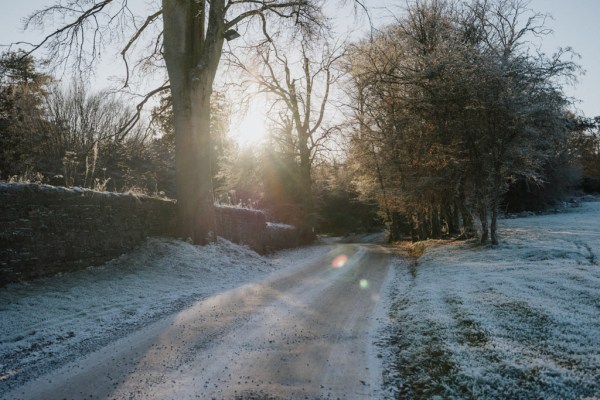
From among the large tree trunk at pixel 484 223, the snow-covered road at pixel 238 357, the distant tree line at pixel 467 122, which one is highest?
the distant tree line at pixel 467 122

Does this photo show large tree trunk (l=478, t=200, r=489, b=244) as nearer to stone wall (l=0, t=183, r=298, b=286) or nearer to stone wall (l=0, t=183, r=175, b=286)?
stone wall (l=0, t=183, r=298, b=286)

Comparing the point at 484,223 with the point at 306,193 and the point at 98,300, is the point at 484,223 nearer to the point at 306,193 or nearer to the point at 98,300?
the point at 98,300

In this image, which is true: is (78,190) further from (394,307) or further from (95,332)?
(394,307)

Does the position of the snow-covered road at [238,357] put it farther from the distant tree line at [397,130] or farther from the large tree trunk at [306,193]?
the large tree trunk at [306,193]

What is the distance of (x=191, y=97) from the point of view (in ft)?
33.2

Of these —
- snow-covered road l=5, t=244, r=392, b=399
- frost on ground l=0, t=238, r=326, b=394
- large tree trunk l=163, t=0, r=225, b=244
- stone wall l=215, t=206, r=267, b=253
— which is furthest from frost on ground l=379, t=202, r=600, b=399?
stone wall l=215, t=206, r=267, b=253

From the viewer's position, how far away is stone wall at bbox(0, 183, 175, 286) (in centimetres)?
592

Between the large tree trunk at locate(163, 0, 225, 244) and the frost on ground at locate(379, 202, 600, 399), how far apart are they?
18.2 feet

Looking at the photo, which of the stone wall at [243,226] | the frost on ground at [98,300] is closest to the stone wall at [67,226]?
the frost on ground at [98,300]

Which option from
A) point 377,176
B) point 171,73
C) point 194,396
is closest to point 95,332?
point 194,396

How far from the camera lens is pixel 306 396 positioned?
3.23 metres

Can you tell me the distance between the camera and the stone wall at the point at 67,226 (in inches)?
234

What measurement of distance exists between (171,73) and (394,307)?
8.09m

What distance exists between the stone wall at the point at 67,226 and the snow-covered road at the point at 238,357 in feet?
8.39
